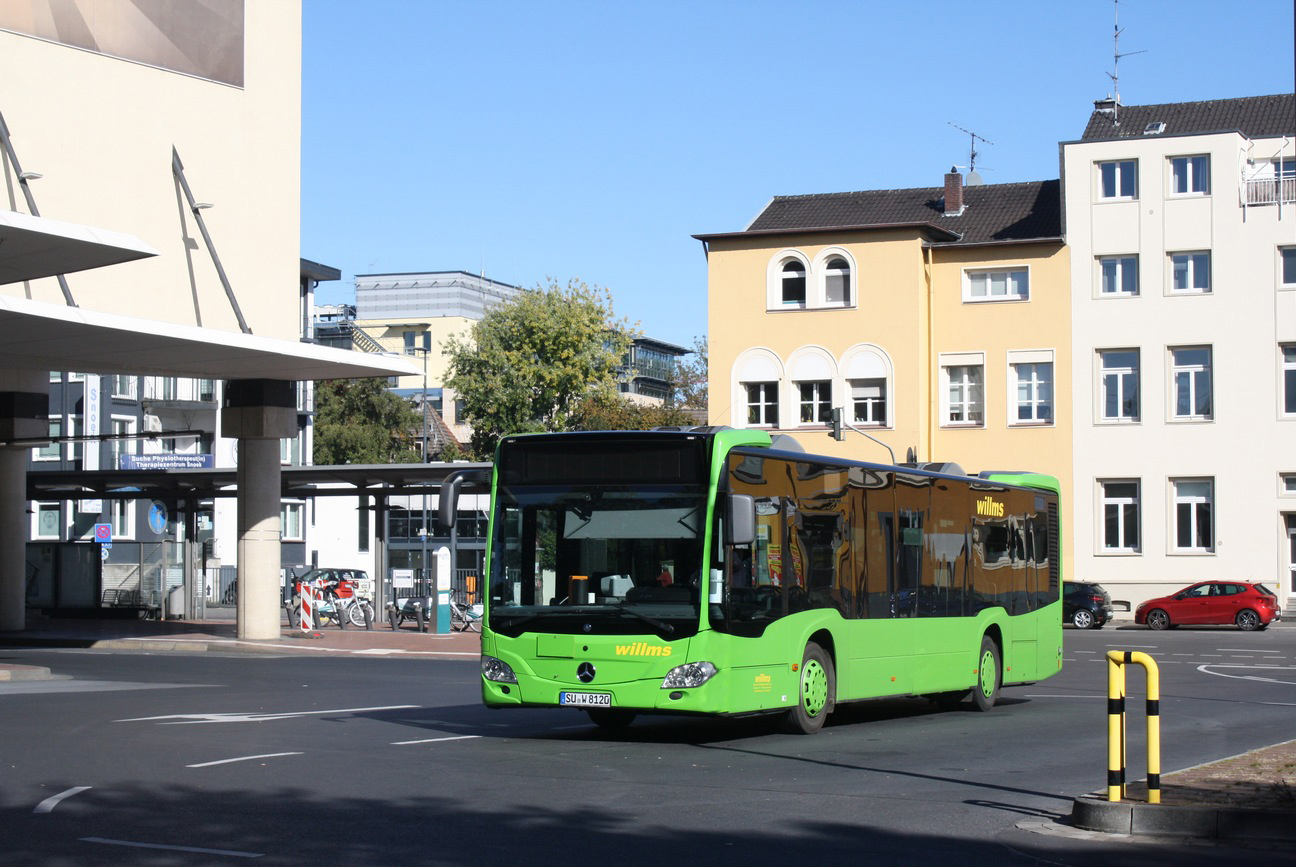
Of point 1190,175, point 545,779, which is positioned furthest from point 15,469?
point 1190,175

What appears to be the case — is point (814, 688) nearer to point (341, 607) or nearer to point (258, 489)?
point (258, 489)

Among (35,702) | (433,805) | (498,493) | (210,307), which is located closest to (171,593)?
(210,307)

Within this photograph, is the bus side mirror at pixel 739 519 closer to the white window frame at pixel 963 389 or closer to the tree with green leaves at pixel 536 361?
the white window frame at pixel 963 389

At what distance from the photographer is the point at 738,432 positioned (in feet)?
48.3

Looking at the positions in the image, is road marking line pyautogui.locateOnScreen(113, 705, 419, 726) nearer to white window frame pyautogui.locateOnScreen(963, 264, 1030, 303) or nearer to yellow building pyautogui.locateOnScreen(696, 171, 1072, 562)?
yellow building pyautogui.locateOnScreen(696, 171, 1072, 562)

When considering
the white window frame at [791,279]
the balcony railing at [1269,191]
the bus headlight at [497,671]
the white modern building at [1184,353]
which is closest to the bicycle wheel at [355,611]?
the white window frame at [791,279]

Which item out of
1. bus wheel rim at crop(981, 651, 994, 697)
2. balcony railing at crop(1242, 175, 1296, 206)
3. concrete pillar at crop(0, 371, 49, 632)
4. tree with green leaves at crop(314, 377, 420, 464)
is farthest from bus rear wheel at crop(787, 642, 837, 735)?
tree with green leaves at crop(314, 377, 420, 464)

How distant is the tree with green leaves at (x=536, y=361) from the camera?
70562mm

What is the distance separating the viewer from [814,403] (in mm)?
55656

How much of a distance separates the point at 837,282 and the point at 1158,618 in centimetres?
1651

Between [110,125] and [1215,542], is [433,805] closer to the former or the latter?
[110,125]

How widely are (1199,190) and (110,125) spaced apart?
113 ft

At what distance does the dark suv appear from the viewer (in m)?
45.6

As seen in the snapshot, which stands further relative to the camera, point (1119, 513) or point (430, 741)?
point (1119, 513)
